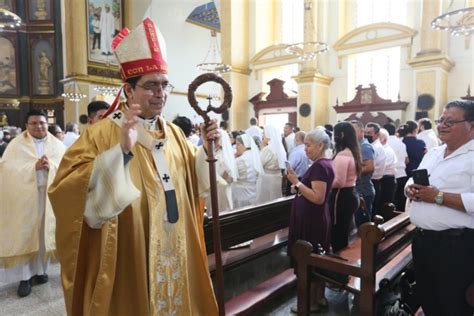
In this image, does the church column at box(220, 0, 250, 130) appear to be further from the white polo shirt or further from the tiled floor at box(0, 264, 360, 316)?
the white polo shirt

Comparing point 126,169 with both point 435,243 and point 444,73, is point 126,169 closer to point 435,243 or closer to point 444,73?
point 435,243

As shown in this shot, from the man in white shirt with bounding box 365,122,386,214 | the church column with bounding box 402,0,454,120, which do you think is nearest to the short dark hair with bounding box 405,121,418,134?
the man in white shirt with bounding box 365,122,386,214

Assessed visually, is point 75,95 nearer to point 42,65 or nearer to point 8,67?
point 42,65

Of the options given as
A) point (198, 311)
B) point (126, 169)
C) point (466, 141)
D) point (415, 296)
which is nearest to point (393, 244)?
point (415, 296)

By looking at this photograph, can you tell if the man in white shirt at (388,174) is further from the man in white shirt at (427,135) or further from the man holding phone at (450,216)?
the man holding phone at (450,216)

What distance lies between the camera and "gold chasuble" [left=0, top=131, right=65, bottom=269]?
327cm

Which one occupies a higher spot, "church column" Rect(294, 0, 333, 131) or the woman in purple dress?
"church column" Rect(294, 0, 333, 131)

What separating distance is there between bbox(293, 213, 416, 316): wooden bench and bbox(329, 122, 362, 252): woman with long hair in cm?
22

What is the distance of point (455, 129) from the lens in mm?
2229

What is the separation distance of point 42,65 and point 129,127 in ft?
66.6

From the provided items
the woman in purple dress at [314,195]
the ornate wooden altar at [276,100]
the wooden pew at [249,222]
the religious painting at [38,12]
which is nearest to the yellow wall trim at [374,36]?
the ornate wooden altar at [276,100]

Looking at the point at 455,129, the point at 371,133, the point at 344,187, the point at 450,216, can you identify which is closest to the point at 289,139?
the point at 371,133

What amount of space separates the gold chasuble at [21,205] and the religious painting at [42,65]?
17368 mm

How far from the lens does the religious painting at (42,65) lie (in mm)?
18250
